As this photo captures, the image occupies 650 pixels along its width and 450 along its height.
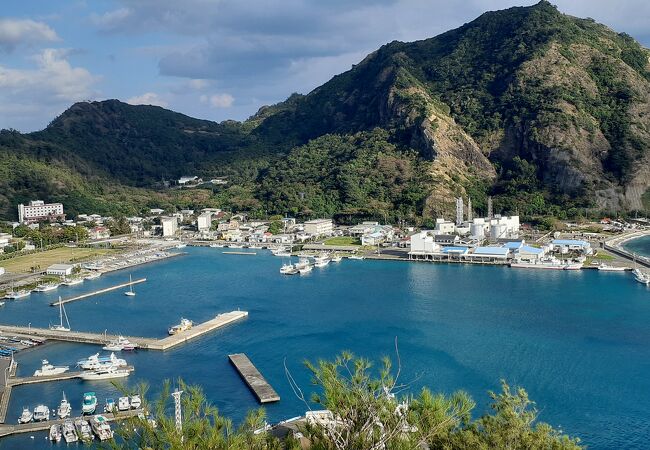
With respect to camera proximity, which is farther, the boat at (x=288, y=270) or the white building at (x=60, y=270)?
the boat at (x=288, y=270)

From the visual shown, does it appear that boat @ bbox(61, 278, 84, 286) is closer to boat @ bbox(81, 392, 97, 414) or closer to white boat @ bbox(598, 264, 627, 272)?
boat @ bbox(81, 392, 97, 414)

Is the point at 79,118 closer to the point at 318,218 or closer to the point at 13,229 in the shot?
the point at 13,229

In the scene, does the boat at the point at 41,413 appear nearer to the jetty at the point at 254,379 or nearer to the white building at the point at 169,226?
the jetty at the point at 254,379

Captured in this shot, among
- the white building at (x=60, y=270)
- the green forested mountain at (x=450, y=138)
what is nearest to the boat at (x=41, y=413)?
the white building at (x=60, y=270)

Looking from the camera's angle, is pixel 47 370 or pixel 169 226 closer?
pixel 47 370

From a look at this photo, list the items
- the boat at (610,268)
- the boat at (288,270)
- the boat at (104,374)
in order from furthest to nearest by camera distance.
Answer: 1. the boat at (288,270)
2. the boat at (610,268)
3. the boat at (104,374)

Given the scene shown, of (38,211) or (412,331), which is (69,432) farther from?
(38,211)

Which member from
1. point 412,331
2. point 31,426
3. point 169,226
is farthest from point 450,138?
A: point 31,426
